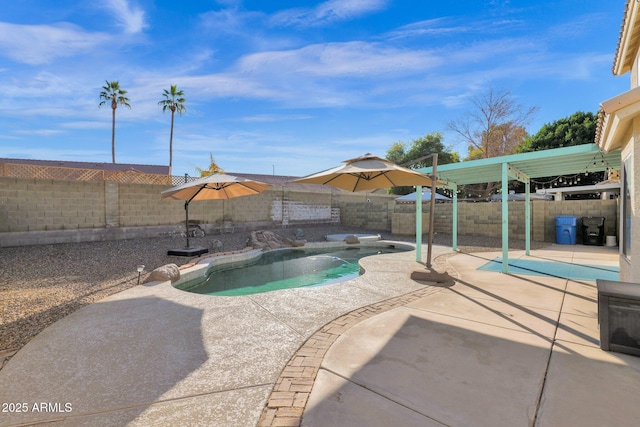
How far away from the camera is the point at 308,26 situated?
9.14 m

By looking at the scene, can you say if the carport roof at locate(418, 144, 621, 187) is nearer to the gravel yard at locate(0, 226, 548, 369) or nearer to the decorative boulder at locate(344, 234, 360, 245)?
the gravel yard at locate(0, 226, 548, 369)

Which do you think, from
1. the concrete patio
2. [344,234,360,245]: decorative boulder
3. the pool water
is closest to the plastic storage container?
the pool water

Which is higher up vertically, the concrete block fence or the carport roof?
the carport roof

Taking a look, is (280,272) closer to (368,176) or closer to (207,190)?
(368,176)

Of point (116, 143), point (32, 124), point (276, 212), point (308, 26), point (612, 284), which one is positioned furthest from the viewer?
point (116, 143)

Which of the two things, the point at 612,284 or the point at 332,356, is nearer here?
the point at 332,356

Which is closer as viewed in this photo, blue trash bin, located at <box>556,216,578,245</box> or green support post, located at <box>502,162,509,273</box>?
green support post, located at <box>502,162,509,273</box>

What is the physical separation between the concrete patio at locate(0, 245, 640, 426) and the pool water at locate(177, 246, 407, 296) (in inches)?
79.1

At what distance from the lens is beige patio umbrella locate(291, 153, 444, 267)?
5.12 meters

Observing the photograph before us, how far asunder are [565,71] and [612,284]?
13186 millimetres

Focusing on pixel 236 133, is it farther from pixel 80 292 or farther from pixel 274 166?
pixel 274 166

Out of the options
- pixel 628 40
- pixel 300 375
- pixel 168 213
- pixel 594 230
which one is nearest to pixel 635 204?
pixel 628 40

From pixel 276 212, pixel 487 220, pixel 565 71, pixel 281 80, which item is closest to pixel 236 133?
pixel 276 212

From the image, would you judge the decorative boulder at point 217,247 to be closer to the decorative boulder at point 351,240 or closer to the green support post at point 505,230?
the decorative boulder at point 351,240
